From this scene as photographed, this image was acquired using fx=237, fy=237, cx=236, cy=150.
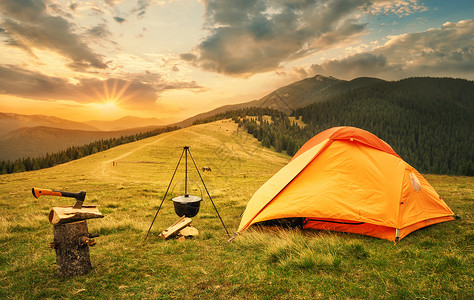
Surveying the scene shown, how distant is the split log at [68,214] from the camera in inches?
189

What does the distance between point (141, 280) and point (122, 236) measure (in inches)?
138

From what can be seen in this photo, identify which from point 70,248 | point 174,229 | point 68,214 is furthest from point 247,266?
point 68,214

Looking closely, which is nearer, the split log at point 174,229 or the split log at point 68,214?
the split log at point 68,214

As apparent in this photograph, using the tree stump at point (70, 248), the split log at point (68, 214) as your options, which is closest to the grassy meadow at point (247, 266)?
the tree stump at point (70, 248)

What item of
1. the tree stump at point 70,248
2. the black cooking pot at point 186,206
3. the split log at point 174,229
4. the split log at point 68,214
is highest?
the split log at point 68,214

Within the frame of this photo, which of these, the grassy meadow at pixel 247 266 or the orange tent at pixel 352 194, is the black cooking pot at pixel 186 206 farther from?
the orange tent at pixel 352 194

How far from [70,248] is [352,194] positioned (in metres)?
7.39

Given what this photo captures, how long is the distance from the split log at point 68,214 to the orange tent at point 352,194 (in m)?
4.49

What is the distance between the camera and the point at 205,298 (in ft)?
13.2

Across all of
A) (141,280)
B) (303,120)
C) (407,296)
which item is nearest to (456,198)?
(407,296)

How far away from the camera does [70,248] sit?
16.3 ft

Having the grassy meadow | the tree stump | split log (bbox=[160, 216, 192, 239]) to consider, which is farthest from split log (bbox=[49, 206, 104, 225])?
split log (bbox=[160, 216, 192, 239])

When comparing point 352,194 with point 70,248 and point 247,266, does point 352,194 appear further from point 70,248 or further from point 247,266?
point 70,248

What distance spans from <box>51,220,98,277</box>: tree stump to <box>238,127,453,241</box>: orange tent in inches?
176
